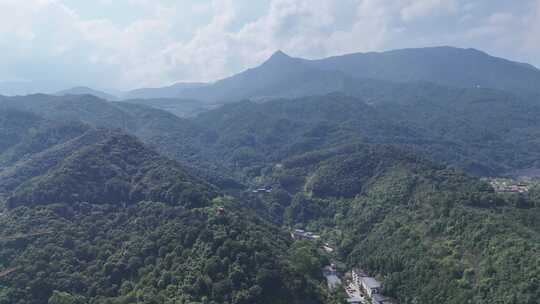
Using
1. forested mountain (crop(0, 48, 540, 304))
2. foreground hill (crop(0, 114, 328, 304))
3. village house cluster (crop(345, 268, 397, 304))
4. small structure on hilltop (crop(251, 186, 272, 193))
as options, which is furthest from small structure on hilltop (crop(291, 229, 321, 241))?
small structure on hilltop (crop(251, 186, 272, 193))

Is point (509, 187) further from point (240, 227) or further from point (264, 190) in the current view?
point (240, 227)

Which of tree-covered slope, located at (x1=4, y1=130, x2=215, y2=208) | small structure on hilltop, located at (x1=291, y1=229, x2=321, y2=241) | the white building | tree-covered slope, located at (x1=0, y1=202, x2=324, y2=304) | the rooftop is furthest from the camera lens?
small structure on hilltop, located at (x1=291, y1=229, x2=321, y2=241)

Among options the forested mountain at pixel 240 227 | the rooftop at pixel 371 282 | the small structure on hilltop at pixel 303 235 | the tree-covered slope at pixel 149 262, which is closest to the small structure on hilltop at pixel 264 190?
the forested mountain at pixel 240 227

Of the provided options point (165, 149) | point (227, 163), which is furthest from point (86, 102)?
point (227, 163)

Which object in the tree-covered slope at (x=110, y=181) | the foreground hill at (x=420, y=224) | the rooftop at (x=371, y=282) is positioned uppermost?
the tree-covered slope at (x=110, y=181)

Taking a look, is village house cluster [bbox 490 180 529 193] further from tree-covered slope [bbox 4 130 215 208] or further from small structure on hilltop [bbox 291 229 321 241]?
tree-covered slope [bbox 4 130 215 208]

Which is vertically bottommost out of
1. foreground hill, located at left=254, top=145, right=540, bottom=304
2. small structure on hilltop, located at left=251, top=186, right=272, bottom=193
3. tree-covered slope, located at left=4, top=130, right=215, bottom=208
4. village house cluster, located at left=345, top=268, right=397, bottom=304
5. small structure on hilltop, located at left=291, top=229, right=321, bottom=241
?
small structure on hilltop, located at left=291, top=229, right=321, bottom=241

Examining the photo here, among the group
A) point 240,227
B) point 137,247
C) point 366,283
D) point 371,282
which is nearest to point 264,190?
point 366,283

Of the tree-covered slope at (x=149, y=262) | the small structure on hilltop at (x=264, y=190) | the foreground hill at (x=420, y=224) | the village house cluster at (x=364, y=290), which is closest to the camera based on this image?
the tree-covered slope at (x=149, y=262)

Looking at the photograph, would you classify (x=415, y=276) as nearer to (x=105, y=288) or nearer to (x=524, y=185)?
(x=105, y=288)

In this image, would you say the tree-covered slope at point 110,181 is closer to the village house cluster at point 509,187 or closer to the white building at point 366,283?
the white building at point 366,283

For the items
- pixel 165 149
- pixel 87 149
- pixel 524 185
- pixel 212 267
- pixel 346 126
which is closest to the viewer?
pixel 212 267
